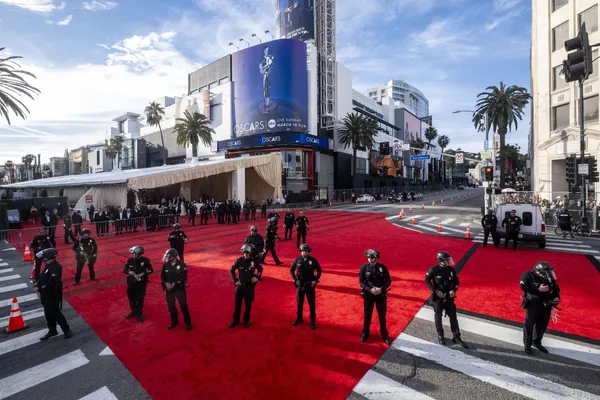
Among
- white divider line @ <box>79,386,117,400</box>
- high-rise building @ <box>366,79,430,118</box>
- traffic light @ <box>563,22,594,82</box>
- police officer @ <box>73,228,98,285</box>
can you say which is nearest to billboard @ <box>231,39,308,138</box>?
police officer @ <box>73,228,98,285</box>

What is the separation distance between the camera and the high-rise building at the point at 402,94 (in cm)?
14077

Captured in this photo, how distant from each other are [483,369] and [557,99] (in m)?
32.5

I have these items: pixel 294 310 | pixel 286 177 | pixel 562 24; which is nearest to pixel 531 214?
pixel 294 310

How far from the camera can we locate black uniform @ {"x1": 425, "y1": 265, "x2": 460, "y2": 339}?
19.3 feet

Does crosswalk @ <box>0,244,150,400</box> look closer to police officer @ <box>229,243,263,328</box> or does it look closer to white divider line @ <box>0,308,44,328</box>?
white divider line @ <box>0,308,44,328</box>

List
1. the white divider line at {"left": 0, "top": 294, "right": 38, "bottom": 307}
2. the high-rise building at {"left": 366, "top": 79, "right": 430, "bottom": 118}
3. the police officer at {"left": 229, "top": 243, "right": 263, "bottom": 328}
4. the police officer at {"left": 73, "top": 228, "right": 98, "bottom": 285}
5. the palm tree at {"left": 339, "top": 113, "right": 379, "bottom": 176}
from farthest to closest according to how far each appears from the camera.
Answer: the high-rise building at {"left": 366, "top": 79, "right": 430, "bottom": 118}, the palm tree at {"left": 339, "top": 113, "right": 379, "bottom": 176}, the police officer at {"left": 73, "top": 228, "right": 98, "bottom": 285}, the white divider line at {"left": 0, "top": 294, "right": 38, "bottom": 307}, the police officer at {"left": 229, "top": 243, "right": 263, "bottom": 328}

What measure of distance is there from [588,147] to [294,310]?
3100 cm

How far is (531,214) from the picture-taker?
47.2 ft

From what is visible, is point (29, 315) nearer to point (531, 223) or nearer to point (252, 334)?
point (252, 334)

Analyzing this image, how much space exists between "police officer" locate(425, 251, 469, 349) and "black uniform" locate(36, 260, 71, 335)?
7662mm

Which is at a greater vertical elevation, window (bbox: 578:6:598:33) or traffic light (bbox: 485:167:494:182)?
window (bbox: 578:6:598:33)

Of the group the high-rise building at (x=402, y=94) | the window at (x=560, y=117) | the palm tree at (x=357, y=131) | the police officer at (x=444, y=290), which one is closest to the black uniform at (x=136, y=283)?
the police officer at (x=444, y=290)

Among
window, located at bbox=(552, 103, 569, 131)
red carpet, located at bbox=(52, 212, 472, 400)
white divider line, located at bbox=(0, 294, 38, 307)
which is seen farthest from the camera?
window, located at bbox=(552, 103, 569, 131)

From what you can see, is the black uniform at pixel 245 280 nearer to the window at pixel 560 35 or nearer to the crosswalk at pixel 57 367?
the crosswalk at pixel 57 367
